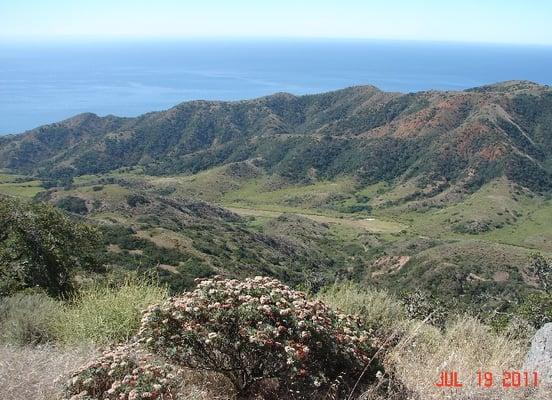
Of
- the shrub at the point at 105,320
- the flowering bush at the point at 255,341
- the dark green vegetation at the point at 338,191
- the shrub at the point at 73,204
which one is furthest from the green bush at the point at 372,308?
the shrub at the point at 73,204

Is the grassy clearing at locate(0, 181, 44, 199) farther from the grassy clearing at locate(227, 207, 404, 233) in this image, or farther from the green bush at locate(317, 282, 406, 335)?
the green bush at locate(317, 282, 406, 335)

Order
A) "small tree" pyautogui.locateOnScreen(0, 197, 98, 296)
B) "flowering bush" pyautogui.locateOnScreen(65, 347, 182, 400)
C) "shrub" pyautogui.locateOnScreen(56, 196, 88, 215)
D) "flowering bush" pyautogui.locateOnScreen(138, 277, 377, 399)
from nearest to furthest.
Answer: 1. "flowering bush" pyautogui.locateOnScreen(65, 347, 182, 400)
2. "flowering bush" pyautogui.locateOnScreen(138, 277, 377, 399)
3. "small tree" pyautogui.locateOnScreen(0, 197, 98, 296)
4. "shrub" pyautogui.locateOnScreen(56, 196, 88, 215)

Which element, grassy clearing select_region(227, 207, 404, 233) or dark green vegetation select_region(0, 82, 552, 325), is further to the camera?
grassy clearing select_region(227, 207, 404, 233)

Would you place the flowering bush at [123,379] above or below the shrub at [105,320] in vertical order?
above

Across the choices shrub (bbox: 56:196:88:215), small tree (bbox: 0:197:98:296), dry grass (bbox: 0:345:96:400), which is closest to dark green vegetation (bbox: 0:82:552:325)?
shrub (bbox: 56:196:88:215)

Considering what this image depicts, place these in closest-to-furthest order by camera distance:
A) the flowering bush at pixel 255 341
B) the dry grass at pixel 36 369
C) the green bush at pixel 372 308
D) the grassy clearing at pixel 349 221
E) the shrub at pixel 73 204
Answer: the dry grass at pixel 36 369 < the flowering bush at pixel 255 341 < the green bush at pixel 372 308 < the shrub at pixel 73 204 < the grassy clearing at pixel 349 221

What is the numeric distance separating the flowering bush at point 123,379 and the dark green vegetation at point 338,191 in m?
26.7

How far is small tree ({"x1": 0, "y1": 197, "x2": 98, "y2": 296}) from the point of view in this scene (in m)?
15.4

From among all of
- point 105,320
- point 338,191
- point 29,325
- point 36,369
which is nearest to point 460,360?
point 105,320

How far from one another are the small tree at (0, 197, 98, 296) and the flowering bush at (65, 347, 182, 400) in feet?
31.3

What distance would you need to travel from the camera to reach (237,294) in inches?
215

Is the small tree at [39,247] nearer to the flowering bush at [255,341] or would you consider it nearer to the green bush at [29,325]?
the green bush at [29,325]

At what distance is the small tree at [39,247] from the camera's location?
50.4 ft

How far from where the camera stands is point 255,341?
15.9 ft
